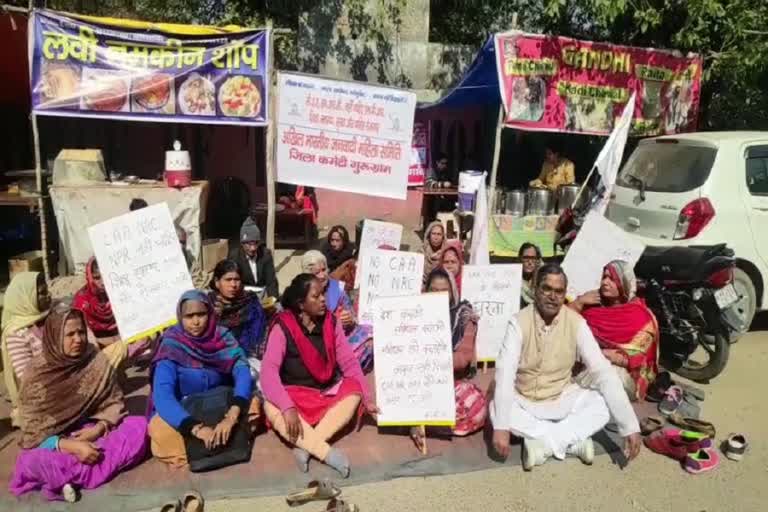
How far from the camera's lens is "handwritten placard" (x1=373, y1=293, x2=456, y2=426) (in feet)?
12.1

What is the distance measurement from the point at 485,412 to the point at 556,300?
89 centimetres

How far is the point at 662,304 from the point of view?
16.3ft

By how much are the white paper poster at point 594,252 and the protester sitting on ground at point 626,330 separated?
0.68 m

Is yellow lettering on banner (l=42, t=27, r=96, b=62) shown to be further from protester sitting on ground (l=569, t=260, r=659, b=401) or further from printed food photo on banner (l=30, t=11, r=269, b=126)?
protester sitting on ground (l=569, t=260, r=659, b=401)

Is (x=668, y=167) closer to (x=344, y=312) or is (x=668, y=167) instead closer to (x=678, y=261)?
(x=678, y=261)

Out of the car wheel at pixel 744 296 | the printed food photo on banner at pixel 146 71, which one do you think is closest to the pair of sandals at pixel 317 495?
the car wheel at pixel 744 296

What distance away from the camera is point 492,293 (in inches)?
190

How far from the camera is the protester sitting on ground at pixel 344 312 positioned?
15.7 ft

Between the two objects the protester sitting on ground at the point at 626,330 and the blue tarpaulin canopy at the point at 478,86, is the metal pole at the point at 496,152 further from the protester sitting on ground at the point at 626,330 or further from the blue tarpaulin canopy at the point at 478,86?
the protester sitting on ground at the point at 626,330

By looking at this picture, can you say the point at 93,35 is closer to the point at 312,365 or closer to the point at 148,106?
the point at 148,106

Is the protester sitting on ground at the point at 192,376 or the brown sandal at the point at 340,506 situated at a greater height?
the protester sitting on ground at the point at 192,376

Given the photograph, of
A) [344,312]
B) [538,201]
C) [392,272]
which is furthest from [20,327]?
[538,201]

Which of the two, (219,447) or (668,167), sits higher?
(668,167)

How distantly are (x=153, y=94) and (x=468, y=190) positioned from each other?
439 centimetres
